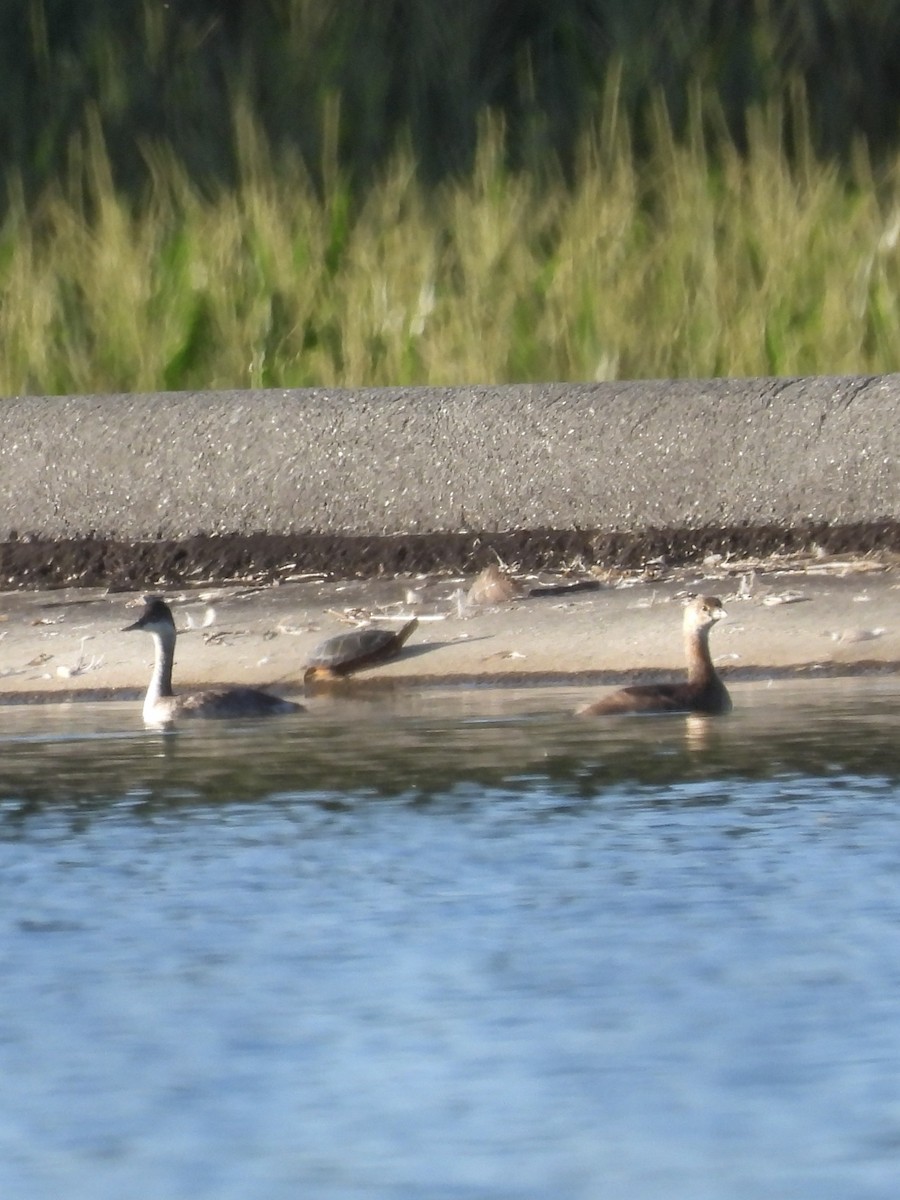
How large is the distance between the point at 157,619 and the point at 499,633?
898mm

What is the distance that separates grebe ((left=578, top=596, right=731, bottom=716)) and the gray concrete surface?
1.81m

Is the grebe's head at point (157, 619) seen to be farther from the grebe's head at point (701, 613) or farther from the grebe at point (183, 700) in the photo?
the grebe's head at point (701, 613)

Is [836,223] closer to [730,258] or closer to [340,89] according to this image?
[730,258]

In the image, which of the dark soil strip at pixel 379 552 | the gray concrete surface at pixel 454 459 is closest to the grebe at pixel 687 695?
the dark soil strip at pixel 379 552

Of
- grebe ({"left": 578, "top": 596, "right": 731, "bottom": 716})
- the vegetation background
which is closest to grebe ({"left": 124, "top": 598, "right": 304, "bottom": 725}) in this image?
grebe ({"left": 578, "top": 596, "right": 731, "bottom": 716})

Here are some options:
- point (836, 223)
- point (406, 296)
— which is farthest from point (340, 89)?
point (836, 223)

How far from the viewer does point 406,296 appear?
9.71m

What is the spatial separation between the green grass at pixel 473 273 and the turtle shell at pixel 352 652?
2157 mm

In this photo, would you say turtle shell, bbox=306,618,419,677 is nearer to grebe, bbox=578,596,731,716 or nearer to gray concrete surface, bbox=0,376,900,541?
grebe, bbox=578,596,731,716

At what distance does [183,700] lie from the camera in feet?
22.7

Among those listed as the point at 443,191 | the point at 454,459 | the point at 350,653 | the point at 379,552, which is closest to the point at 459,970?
the point at 350,653

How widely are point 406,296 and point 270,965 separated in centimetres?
587

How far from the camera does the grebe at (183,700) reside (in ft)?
22.6

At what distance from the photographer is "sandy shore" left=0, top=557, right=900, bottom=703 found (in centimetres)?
752
